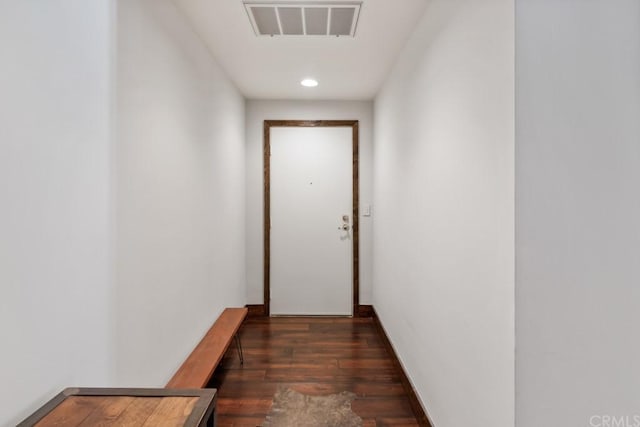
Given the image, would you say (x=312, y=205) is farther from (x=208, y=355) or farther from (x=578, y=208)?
(x=578, y=208)

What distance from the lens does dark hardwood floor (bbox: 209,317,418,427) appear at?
2236mm

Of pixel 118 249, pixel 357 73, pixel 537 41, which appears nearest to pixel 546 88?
pixel 537 41

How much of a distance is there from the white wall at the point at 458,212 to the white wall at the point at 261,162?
127 cm

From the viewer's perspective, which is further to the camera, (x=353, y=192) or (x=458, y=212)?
(x=353, y=192)

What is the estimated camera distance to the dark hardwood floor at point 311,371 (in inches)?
88.0

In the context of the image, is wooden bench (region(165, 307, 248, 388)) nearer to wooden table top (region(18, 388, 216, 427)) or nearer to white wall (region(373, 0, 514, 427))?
wooden table top (region(18, 388, 216, 427))

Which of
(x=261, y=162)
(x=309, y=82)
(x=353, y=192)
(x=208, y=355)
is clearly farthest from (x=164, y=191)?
(x=353, y=192)

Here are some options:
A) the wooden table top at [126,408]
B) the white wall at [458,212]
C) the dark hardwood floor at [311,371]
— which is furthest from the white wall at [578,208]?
the dark hardwood floor at [311,371]

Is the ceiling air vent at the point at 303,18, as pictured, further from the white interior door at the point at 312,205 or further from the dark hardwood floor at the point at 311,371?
the dark hardwood floor at the point at 311,371

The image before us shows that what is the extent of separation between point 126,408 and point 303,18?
6.85ft

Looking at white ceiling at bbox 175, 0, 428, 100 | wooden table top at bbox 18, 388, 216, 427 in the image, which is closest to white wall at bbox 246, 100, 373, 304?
white ceiling at bbox 175, 0, 428, 100

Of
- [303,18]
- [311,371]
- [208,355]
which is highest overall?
[303,18]

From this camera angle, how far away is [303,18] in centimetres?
216

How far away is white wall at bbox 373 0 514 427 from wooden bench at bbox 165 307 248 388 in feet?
3.92
